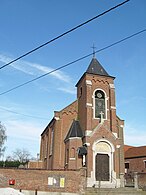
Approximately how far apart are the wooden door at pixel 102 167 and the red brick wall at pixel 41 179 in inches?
253

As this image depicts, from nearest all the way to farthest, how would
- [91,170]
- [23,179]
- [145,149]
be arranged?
[23,179], [91,170], [145,149]

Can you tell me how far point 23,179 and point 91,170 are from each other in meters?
8.55

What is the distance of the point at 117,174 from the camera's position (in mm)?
25438

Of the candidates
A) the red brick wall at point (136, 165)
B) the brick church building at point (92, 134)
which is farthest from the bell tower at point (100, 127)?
the red brick wall at point (136, 165)

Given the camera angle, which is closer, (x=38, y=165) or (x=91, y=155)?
(x=91, y=155)

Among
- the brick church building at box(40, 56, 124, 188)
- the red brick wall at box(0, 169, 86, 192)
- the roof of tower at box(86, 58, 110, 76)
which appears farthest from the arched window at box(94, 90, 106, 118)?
the red brick wall at box(0, 169, 86, 192)

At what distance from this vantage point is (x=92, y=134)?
84.4ft

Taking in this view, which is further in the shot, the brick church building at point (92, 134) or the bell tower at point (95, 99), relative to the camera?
the bell tower at point (95, 99)

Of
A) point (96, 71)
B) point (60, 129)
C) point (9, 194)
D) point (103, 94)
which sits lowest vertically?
point (9, 194)

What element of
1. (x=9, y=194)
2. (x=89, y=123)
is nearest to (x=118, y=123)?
(x=89, y=123)

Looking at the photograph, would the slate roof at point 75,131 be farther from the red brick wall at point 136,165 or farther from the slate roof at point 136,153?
the slate roof at point 136,153

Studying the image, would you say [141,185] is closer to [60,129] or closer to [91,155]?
[91,155]

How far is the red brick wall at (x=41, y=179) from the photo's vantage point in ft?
59.0

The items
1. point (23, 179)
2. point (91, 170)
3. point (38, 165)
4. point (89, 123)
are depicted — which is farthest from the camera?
point (38, 165)
